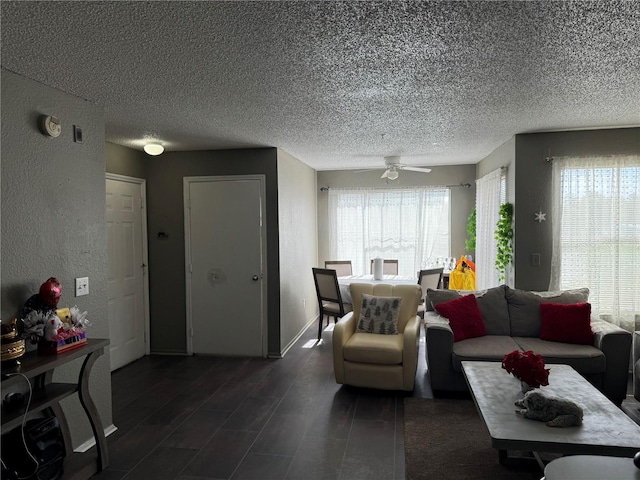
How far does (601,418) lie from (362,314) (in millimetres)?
2374

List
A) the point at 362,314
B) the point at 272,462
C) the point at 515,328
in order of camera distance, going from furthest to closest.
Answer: the point at 362,314 → the point at 515,328 → the point at 272,462

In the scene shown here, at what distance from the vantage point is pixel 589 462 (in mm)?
2010

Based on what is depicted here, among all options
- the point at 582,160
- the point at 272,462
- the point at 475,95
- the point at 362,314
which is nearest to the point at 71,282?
the point at 272,462

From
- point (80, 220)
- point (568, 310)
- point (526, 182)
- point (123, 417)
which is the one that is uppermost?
point (526, 182)

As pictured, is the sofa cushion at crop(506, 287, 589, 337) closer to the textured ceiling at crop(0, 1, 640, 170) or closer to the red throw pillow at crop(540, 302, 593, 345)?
the red throw pillow at crop(540, 302, 593, 345)

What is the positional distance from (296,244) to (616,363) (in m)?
3.76

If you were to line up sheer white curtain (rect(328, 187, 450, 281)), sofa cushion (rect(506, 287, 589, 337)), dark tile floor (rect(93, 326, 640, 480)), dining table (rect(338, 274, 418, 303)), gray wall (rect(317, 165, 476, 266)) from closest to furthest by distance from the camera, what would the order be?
dark tile floor (rect(93, 326, 640, 480)), sofa cushion (rect(506, 287, 589, 337)), dining table (rect(338, 274, 418, 303)), gray wall (rect(317, 165, 476, 266)), sheer white curtain (rect(328, 187, 450, 281))

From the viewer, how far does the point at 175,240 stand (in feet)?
17.2

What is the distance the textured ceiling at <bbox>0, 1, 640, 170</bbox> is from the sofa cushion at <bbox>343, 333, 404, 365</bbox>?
2018 mm

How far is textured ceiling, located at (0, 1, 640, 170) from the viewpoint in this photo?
1.89m

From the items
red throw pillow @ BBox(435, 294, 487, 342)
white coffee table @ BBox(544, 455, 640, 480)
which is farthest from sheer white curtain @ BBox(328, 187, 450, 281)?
white coffee table @ BBox(544, 455, 640, 480)

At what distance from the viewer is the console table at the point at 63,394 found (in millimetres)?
2180

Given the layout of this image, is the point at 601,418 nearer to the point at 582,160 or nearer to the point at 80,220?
the point at 582,160

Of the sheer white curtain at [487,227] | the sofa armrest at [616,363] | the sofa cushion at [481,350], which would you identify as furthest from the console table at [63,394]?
the sheer white curtain at [487,227]
